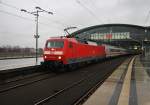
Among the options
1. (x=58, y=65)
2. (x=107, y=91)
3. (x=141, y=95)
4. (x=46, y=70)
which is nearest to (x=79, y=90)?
(x=107, y=91)

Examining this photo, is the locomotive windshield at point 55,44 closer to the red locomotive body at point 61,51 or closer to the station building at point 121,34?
the red locomotive body at point 61,51

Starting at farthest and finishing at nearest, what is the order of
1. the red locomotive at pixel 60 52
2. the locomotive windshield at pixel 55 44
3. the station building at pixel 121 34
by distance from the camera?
the station building at pixel 121 34
the locomotive windshield at pixel 55 44
the red locomotive at pixel 60 52

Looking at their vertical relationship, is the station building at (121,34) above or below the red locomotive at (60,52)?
above

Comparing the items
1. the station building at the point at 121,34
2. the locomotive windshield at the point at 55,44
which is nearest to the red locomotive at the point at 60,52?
the locomotive windshield at the point at 55,44

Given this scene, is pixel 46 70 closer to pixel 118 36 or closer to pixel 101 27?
pixel 118 36

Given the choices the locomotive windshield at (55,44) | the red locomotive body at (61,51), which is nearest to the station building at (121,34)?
the red locomotive body at (61,51)

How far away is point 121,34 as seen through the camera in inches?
4326

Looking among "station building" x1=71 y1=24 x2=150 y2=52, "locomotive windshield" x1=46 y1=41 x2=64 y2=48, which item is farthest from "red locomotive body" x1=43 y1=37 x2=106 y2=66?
"station building" x1=71 y1=24 x2=150 y2=52

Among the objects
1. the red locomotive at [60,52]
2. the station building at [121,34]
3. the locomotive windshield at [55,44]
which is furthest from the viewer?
the station building at [121,34]

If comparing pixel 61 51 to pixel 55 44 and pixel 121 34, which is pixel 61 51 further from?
pixel 121 34

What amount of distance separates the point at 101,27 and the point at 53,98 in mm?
112234

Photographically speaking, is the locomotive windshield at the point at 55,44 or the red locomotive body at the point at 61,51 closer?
the red locomotive body at the point at 61,51

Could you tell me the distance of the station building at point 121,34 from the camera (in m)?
107

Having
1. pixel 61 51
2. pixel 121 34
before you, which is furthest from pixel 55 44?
pixel 121 34
